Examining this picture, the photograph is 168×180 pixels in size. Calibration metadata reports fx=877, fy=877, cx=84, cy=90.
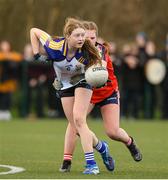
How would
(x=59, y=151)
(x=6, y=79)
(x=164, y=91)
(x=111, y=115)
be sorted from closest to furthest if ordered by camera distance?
(x=111, y=115)
(x=59, y=151)
(x=6, y=79)
(x=164, y=91)

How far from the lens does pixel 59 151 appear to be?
46.2 ft

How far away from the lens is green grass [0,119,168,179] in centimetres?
1040

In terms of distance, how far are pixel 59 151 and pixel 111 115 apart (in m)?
3.30

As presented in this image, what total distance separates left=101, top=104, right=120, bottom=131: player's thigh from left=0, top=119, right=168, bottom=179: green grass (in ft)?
1.82

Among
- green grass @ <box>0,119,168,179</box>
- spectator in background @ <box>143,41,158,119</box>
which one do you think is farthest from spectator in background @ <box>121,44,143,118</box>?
green grass @ <box>0,119,168,179</box>

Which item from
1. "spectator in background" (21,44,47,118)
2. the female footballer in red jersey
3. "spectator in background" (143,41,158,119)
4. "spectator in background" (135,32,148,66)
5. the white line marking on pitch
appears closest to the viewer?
the white line marking on pitch

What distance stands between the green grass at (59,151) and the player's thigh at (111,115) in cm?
55

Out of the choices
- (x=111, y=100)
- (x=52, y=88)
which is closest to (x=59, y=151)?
(x=111, y=100)

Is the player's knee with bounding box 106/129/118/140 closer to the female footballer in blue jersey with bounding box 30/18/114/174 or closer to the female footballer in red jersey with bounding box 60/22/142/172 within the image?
the female footballer in red jersey with bounding box 60/22/142/172

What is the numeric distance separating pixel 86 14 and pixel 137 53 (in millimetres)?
8869

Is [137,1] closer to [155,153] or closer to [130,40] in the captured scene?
[130,40]

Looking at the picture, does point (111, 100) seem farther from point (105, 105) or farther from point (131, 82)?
point (131, 82)

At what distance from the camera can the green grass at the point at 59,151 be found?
410 inches

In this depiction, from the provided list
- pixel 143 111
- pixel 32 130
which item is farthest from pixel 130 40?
pixel 32 130
